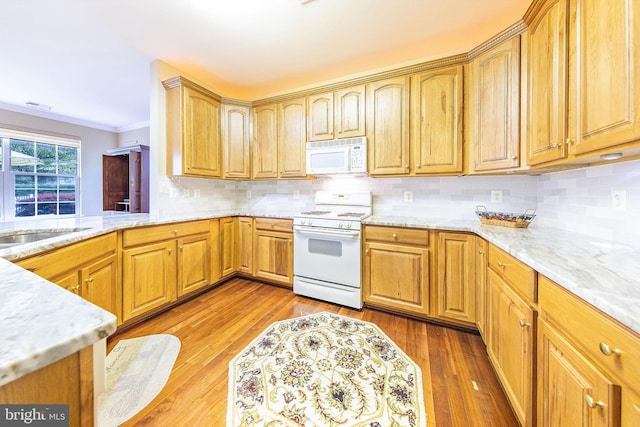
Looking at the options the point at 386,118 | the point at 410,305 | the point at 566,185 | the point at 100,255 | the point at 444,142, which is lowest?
the point at 410,305

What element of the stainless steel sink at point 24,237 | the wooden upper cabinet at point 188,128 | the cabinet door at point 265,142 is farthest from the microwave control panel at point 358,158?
the stainless steel sink at point 24,237

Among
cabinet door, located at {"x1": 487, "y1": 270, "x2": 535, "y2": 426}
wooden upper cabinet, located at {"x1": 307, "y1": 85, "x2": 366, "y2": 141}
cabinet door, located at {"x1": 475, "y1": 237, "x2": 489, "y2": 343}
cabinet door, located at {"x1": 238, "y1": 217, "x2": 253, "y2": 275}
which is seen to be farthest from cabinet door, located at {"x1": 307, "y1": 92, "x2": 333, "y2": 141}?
cabinet door, located at {"x1": 487, "y1": 270, "x2": 535, "y2": 426}

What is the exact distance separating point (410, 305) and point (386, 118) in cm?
180

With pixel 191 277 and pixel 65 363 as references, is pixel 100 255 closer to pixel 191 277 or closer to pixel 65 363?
pixel 191 277

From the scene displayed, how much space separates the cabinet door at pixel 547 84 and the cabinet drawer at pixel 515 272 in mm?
612

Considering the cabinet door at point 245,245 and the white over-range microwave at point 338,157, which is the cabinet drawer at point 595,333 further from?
the cabinet door at point 245,245

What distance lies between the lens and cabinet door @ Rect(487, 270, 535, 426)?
1070 millimetres

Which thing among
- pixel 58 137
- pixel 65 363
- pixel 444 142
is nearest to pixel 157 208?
pixel 65 363

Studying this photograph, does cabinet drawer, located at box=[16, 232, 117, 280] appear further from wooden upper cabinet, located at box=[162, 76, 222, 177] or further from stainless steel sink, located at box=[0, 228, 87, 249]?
wooden upper cabinet, located at box=[162, 76, 222, 177]

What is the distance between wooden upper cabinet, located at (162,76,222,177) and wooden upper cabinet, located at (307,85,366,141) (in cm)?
117

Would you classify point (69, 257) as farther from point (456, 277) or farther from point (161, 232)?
point (456, 277)

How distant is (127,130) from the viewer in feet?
16.4

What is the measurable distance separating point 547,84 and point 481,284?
1.32 m

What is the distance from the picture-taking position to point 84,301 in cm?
54
